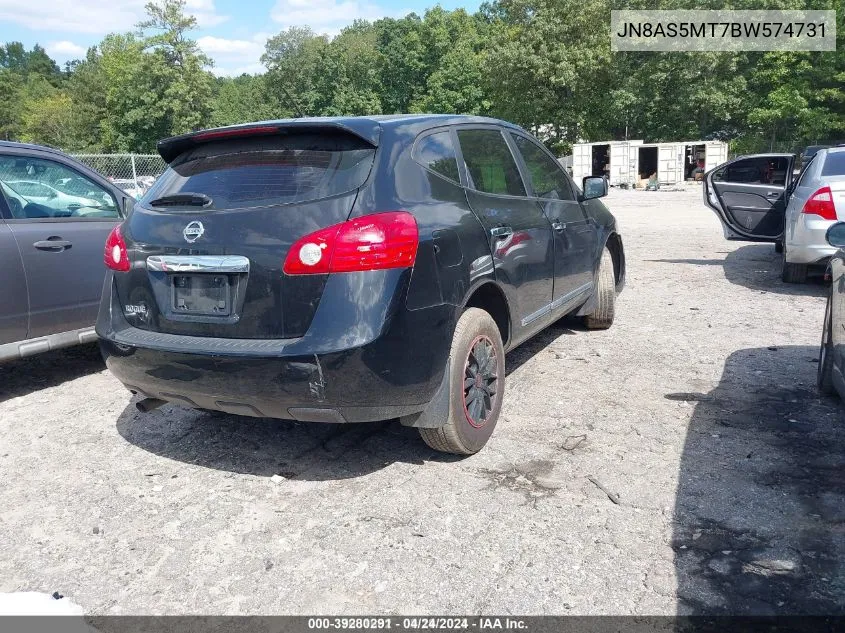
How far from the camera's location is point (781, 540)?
3.06 m

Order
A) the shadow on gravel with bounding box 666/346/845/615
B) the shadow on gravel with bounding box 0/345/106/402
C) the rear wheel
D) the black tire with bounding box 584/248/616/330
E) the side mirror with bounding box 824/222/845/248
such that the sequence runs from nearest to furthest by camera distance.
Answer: the shadow on gravel with bounding box 666/346/845/615, the side mirror with bounding box 824/222/845/248, the rear wheel, the shadow on gravel with bounding box 0/345/106/402, the black tire with bounding box 584/248/616/330

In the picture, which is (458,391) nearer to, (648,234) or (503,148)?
(503,148)

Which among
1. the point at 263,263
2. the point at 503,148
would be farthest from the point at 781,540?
the point at 503,148

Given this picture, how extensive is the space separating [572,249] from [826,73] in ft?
143

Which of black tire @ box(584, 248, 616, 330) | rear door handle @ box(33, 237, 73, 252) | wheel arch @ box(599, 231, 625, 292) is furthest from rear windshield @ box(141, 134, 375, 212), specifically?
wheel arch @ box(599, 231, 625, 292)

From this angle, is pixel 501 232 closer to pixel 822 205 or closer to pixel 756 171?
pixel 822 205

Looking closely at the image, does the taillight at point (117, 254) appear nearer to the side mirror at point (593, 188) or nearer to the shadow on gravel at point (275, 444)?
the shadow on gravel at point (275, 444)

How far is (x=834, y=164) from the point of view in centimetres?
816

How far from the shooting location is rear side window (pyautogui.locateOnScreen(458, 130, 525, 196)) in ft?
13.9

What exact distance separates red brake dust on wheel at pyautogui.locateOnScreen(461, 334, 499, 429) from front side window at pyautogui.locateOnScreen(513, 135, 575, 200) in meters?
1.42

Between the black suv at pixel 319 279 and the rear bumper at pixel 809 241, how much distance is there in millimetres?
4980

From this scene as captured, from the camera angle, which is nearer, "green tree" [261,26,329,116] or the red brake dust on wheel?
the red brake dust on wheel

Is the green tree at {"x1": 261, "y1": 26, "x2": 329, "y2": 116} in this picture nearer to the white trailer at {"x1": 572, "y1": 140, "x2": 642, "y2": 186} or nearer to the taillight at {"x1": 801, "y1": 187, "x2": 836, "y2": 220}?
the white trailer at {"x1": 572, "y1": 140, "x2": 642, "y2": 186}

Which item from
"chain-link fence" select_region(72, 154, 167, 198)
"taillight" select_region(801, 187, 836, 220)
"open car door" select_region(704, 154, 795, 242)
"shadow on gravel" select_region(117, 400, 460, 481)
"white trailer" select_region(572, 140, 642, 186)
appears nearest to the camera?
"shadow on gravel" select_region(117, 400, 460, 481)
